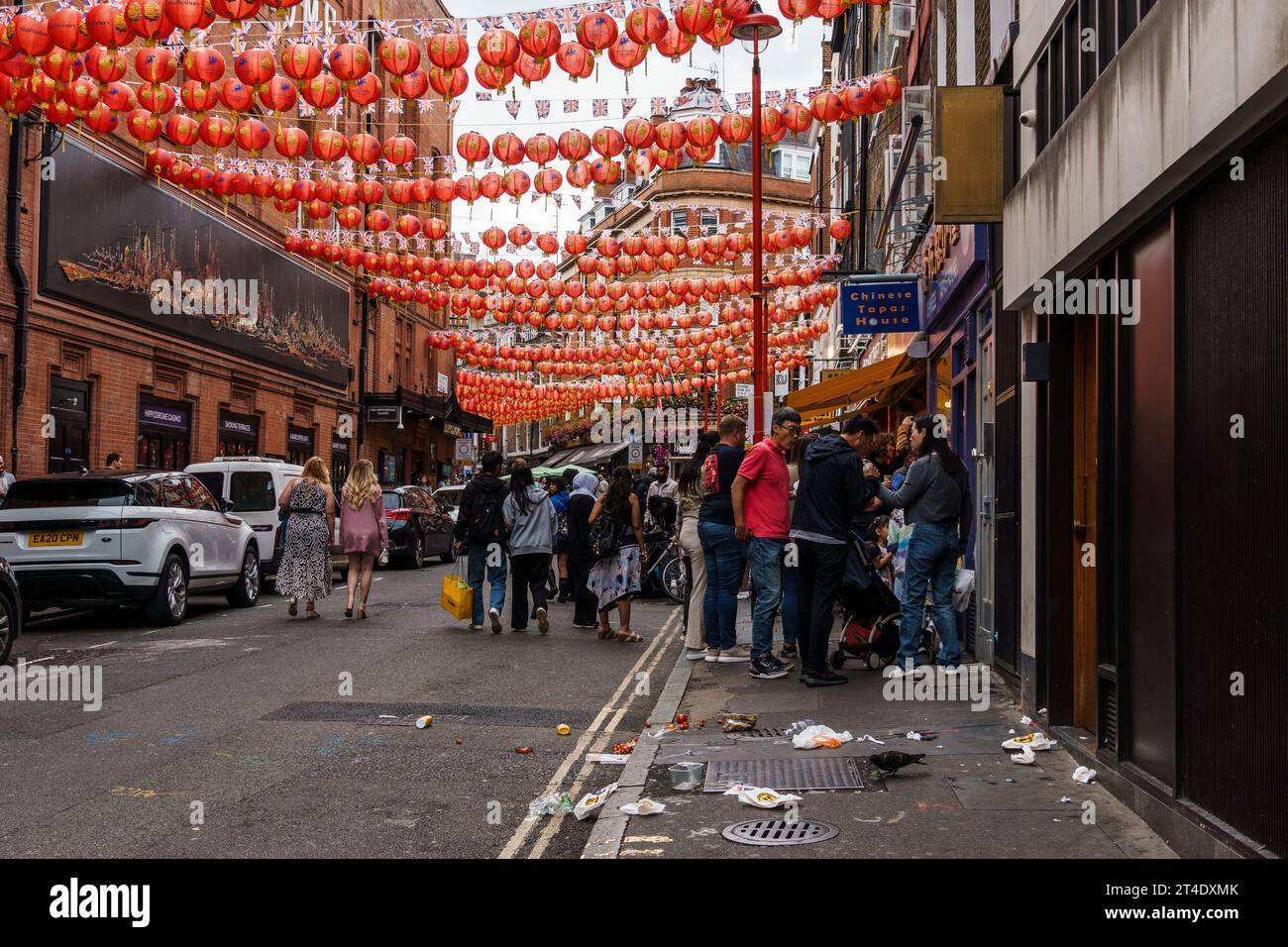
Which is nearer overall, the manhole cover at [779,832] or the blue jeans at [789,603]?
the manhole cover at [779,832]

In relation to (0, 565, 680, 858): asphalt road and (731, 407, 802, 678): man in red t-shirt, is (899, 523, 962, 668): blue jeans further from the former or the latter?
(0, 565, 680, 858): asphalt road

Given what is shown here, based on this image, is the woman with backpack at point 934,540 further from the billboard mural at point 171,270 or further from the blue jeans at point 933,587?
the billboard mural at point 171,270

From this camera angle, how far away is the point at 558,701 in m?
9.40

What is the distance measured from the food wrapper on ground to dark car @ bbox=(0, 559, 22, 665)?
6.07 m

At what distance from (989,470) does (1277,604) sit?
6186 millimetres

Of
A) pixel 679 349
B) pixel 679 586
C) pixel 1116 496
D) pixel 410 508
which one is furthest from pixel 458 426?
pixel 1116 496

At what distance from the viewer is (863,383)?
18859 mm

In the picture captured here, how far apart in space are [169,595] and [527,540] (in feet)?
13.2

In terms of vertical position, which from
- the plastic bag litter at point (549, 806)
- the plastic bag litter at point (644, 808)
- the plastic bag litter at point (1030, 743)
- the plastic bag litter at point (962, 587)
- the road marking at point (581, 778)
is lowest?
the road marking at point (581, 778)

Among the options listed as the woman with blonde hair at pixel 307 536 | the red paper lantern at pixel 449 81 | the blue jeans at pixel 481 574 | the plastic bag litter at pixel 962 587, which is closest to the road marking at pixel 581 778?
the plastic bag litter at pixel 962 587

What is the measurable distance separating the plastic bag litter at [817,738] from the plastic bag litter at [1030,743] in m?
0.94

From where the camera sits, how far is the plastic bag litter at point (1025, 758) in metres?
6.64

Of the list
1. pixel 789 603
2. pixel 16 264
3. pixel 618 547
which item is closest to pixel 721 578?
pixel 789 603

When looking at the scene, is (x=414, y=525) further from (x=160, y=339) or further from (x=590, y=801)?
(x=590, y=801)
